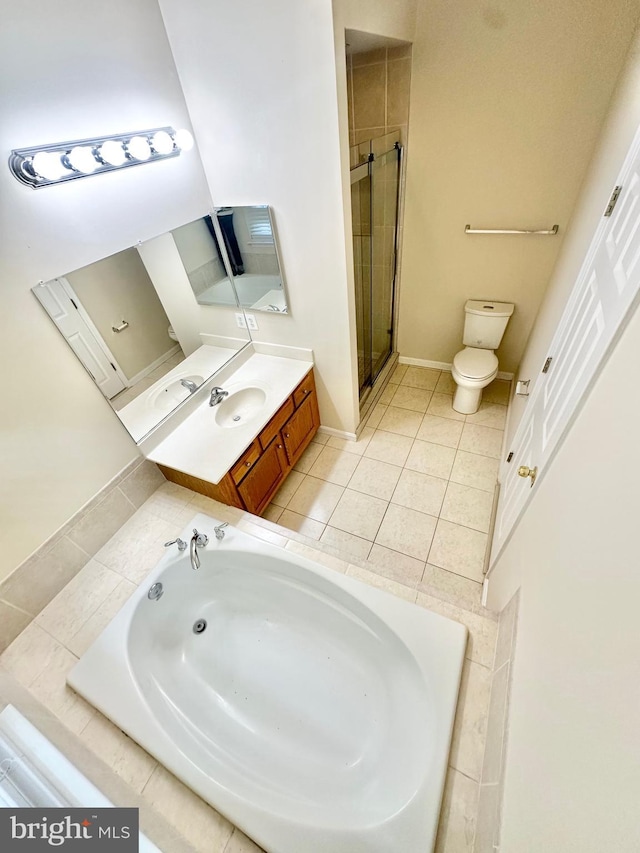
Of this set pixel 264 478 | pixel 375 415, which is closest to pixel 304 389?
pixel 264 478

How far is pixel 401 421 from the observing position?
273 cm

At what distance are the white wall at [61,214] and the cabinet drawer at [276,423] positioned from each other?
0.75 meters

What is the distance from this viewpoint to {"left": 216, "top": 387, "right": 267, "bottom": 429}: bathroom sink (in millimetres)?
2146

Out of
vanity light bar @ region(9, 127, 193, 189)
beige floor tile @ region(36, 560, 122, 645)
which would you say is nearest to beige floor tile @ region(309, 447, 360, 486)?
beige floor tile @ region(36, 560, 122, 645)

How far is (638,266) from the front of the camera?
791 millimetres

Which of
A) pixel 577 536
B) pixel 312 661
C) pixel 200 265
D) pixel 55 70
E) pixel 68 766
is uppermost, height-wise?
pixel 55 70

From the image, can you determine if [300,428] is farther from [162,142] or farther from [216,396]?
[162,142]

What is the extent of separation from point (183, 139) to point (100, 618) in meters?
2.24

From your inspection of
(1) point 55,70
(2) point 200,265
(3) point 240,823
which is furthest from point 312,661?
(1) point 55,70

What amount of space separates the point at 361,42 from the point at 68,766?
321cm

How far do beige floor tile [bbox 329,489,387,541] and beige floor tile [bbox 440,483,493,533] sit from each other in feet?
1.31

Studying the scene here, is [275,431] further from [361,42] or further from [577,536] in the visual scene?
[361,42]

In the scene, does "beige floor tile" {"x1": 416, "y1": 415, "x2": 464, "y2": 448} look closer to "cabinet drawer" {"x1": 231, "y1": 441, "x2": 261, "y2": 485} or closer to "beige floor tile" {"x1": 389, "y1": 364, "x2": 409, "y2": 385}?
"beige floor tile" {"x1": 389, "y1": 364, "x2": 409, "y2": 385}

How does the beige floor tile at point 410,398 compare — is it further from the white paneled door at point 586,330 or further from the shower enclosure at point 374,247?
the white paneled door at point 586,330
